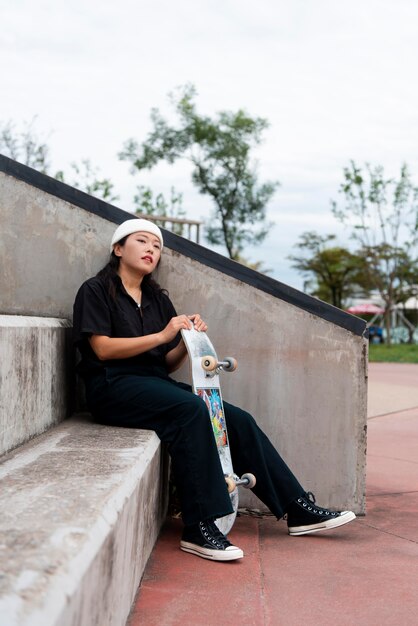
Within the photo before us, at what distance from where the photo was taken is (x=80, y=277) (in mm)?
4500

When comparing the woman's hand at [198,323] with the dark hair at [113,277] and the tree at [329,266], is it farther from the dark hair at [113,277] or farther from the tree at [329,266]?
the tree at [329,266]

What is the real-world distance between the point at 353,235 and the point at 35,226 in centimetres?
3174

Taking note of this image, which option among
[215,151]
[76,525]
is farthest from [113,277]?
[215,151]

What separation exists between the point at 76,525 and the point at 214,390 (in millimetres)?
2065

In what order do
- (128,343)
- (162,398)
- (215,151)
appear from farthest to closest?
(215,151), (128,343), (162,398)

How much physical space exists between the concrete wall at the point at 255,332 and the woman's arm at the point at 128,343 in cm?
67

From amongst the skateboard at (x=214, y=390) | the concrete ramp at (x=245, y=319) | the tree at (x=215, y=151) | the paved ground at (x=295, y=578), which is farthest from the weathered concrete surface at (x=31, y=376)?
the tree at (x=215, y=151)

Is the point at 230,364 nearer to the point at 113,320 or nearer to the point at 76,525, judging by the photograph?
the point at 113,320

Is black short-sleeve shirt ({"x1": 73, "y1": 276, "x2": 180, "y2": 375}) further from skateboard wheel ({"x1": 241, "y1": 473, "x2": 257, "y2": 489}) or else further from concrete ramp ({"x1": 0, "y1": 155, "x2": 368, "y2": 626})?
skateboard wheel ({"x1": 241, "y1": 473, "x2": 257, "y2": 489})

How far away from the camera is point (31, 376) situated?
349cm

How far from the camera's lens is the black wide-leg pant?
3.46 meters

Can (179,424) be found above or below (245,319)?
below

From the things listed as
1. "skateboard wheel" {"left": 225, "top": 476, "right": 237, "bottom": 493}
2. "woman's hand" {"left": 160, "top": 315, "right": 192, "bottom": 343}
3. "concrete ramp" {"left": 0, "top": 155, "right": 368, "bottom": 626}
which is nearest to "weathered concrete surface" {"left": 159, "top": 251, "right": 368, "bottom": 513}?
"concrete ramp" {"left": 0, "top": 155, "right": 368, "bottom": 626}

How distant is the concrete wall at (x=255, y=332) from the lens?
443cm
